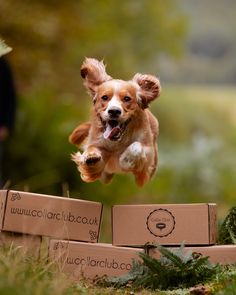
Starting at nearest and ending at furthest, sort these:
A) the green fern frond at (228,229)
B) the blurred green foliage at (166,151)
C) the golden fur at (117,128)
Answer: the golden fur at (117,128)
the green fern frond at (228,229)
the blurred green foliage at (166,151)

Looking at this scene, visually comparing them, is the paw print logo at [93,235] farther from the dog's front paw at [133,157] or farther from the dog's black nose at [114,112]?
the dog's black nose at [114,112]

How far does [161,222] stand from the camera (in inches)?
241

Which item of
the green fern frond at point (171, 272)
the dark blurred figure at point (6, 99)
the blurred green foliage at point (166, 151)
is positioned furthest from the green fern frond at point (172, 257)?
the blurred green foliage at point (166, 151)

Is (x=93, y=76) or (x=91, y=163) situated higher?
(x=93, y=76)

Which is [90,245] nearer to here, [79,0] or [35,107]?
[35,107]

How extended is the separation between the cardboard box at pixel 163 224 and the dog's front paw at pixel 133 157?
654mm

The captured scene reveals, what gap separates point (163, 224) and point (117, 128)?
1018 mm

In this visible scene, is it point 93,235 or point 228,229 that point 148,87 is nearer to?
point 93,235

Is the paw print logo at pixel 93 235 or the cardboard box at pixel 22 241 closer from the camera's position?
the cardboard box at pixel 22 241

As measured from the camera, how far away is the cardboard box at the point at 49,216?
615 centimetres

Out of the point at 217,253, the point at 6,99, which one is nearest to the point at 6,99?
the point at 6,99

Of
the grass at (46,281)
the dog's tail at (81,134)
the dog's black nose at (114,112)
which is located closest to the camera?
the grass at (46,281)

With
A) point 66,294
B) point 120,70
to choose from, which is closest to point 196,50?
point 120,70

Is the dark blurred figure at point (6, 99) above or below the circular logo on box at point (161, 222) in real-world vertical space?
above
